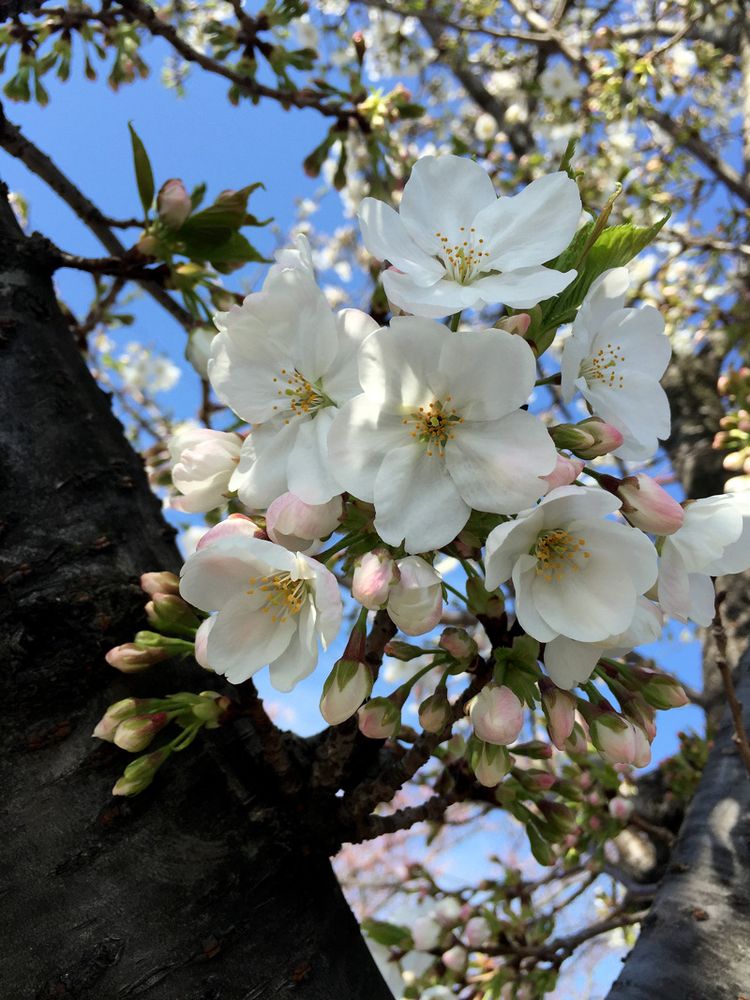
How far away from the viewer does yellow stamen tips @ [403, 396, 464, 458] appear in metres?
0.75

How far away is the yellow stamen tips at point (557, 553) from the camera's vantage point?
29.2 inches

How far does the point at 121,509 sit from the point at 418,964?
5.16ft

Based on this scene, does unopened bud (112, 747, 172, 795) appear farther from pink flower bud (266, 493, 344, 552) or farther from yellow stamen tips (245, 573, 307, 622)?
pink flower bud (266, 493, 344, 552)

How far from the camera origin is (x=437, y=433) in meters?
0.77

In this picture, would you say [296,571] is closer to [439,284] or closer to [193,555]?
[193,555]

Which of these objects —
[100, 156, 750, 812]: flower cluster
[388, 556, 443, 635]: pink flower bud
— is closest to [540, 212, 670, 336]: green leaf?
[100, 156, 750, 812]: flower cluster

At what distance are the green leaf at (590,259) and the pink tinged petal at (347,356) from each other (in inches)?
8.3

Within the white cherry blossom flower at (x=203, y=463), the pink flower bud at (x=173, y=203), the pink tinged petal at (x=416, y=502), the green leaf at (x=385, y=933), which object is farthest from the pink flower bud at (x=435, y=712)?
the green leaf at (x=385, y=933)

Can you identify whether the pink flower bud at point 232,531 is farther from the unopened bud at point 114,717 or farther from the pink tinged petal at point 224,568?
the unopened bud at point 114,717

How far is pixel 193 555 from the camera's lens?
752 millimetres

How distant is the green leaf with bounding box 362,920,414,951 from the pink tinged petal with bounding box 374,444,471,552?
1.44 meters

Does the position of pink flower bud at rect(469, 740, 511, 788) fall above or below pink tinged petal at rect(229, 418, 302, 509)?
below

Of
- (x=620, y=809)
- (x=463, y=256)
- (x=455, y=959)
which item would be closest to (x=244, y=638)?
(x=463, y=256)

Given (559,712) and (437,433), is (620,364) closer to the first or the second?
(437,433)
